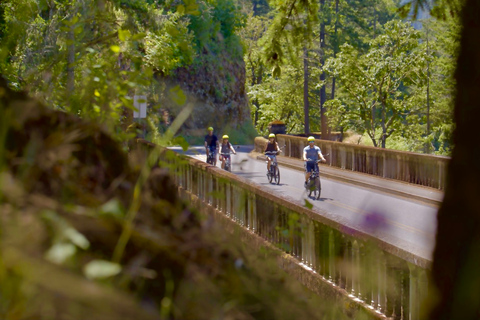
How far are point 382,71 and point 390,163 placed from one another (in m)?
15.2

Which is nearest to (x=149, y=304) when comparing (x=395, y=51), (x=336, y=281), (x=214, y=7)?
(x=336, y=281)

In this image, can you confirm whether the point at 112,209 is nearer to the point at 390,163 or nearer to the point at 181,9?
the point at 181,9

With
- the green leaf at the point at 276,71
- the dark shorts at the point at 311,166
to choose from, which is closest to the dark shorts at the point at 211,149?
the dark shorts at the point at 311,166

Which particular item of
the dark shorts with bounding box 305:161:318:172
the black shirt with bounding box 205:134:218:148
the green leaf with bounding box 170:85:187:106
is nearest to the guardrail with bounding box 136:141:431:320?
the green leaf with bounding box 170:85:187:106

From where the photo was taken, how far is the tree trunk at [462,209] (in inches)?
133

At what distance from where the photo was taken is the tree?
38.1 m

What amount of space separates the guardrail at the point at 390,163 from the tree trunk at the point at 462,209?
45.7ft

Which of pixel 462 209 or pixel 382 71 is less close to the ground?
pixel 382 71

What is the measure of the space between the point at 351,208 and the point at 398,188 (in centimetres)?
281

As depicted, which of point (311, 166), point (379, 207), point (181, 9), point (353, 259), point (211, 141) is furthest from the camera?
point (211, 141)

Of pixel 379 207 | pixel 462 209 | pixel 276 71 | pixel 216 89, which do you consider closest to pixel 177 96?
pixel 462 209

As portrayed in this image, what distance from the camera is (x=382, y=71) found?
38375 millimetres

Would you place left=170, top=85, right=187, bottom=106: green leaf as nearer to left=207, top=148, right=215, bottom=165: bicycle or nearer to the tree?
left=207, top=148, right=215, bottom=165: bicycle

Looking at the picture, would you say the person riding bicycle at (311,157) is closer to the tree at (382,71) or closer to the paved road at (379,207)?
the paved road at (379,207)
